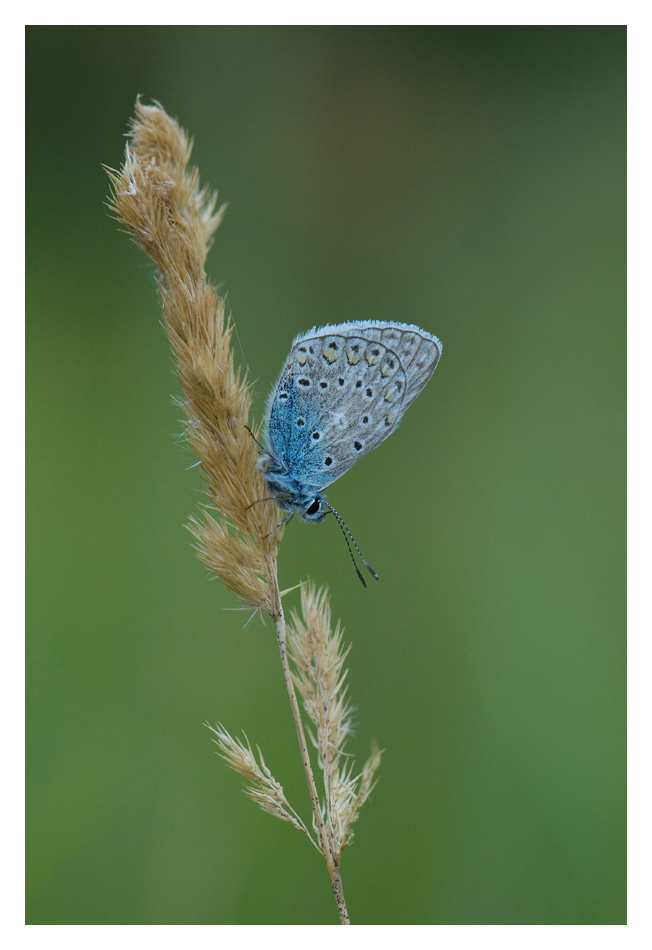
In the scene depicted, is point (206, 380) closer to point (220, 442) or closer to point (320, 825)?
point (220, 442)

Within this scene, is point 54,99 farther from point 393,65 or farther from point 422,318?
point 422,318

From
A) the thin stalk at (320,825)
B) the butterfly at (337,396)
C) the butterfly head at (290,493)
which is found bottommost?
the thin stalk at (320,825)

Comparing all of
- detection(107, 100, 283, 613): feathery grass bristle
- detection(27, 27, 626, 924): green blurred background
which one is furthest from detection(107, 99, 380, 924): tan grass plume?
detection(27, 27, 626, 924): green blurred background

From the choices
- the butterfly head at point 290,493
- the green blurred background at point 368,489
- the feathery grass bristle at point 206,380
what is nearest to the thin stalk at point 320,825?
the feathery grass bristle at point 206,380

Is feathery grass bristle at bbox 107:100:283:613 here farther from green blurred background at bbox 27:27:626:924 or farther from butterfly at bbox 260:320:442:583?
green blurred background at bbox 27:27:626:924

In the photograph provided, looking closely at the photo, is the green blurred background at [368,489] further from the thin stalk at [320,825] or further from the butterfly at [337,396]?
the thin stalk at [320,825]

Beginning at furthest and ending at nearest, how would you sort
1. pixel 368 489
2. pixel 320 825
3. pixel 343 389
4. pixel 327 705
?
pixel 368 489
pixel 343 389
pixel 327 705
pixel 320 825

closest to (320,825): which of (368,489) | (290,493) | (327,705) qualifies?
(327,705)
